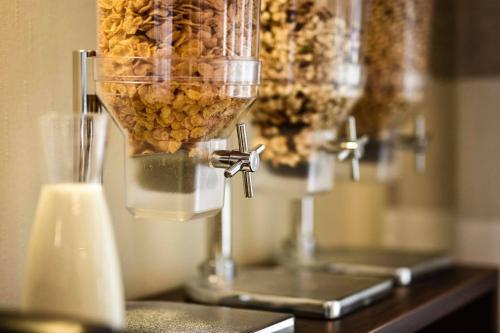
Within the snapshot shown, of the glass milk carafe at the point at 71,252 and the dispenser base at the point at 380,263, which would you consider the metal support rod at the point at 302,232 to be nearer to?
the dispenser base at the point at 380,263

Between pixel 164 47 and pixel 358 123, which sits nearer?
pixel 164 47

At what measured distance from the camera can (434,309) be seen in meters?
1.14

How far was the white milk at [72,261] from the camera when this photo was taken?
0.65 metres

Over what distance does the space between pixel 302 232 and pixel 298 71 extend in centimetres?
40

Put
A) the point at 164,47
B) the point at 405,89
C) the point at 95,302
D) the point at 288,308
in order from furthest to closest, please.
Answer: the point at 405,89, the point at 288,308, the point at 164,47, the point at 95,302

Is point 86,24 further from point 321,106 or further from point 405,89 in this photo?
point 405,89

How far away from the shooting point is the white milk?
0.65 m

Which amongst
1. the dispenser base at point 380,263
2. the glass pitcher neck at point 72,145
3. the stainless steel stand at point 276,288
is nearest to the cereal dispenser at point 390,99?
the dispenser base at point 380,263

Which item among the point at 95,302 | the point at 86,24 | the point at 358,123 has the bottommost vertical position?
the point at 95,302

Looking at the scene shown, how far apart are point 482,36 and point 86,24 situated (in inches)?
37.1

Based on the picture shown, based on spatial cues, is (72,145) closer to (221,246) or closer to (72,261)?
(72,261)

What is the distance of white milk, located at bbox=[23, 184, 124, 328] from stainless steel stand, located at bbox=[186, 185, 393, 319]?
1.30 ft

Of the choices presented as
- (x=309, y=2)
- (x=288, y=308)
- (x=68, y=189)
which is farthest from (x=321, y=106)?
(x=68, y=189)

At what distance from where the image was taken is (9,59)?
93cm
